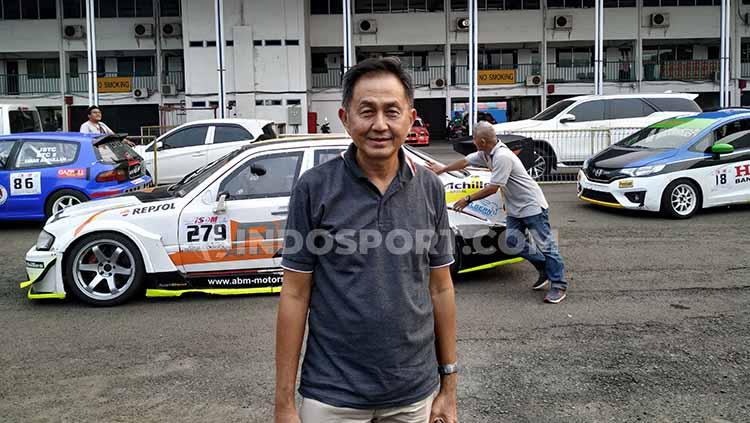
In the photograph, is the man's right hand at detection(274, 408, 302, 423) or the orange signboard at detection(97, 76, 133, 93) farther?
the orange signboard at detection(97, 76, 133, 93)

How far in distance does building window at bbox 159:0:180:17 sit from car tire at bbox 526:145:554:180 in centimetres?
2823

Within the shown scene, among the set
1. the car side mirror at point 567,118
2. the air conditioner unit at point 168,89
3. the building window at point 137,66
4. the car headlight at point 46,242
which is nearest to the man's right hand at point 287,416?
the car headlight at point 46,242

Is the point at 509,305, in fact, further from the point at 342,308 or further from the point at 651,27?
the point at 651,27

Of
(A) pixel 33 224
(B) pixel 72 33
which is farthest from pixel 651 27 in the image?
(A) pixel 33 224

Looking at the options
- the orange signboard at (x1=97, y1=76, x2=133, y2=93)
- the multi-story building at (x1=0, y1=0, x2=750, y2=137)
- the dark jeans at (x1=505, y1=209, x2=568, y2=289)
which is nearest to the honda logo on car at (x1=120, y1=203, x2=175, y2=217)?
the dark jeans at (x1=505, y1=209, x2=568, y2=289)

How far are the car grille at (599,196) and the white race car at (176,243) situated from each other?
6130 mm

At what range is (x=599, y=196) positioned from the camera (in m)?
11.6

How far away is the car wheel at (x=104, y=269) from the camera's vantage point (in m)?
6.70

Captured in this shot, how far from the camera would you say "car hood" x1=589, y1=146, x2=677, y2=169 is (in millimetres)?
11177

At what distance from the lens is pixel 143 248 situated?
6.68 metres

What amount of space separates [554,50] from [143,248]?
122 ft

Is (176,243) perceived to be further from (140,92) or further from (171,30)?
(140,92)

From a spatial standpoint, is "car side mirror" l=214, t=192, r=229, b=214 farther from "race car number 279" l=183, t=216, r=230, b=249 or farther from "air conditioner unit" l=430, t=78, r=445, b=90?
"air conditioner unit" l=430, t=78, r=445, b=90

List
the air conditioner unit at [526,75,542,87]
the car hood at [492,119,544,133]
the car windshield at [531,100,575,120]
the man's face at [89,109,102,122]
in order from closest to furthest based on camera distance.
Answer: the man's face at [89,109,102,122] < the car hood at [492,119,544,133] < the car windshield at [531,100,575,120] < the air conditioner unit at [526,75,542,87]
